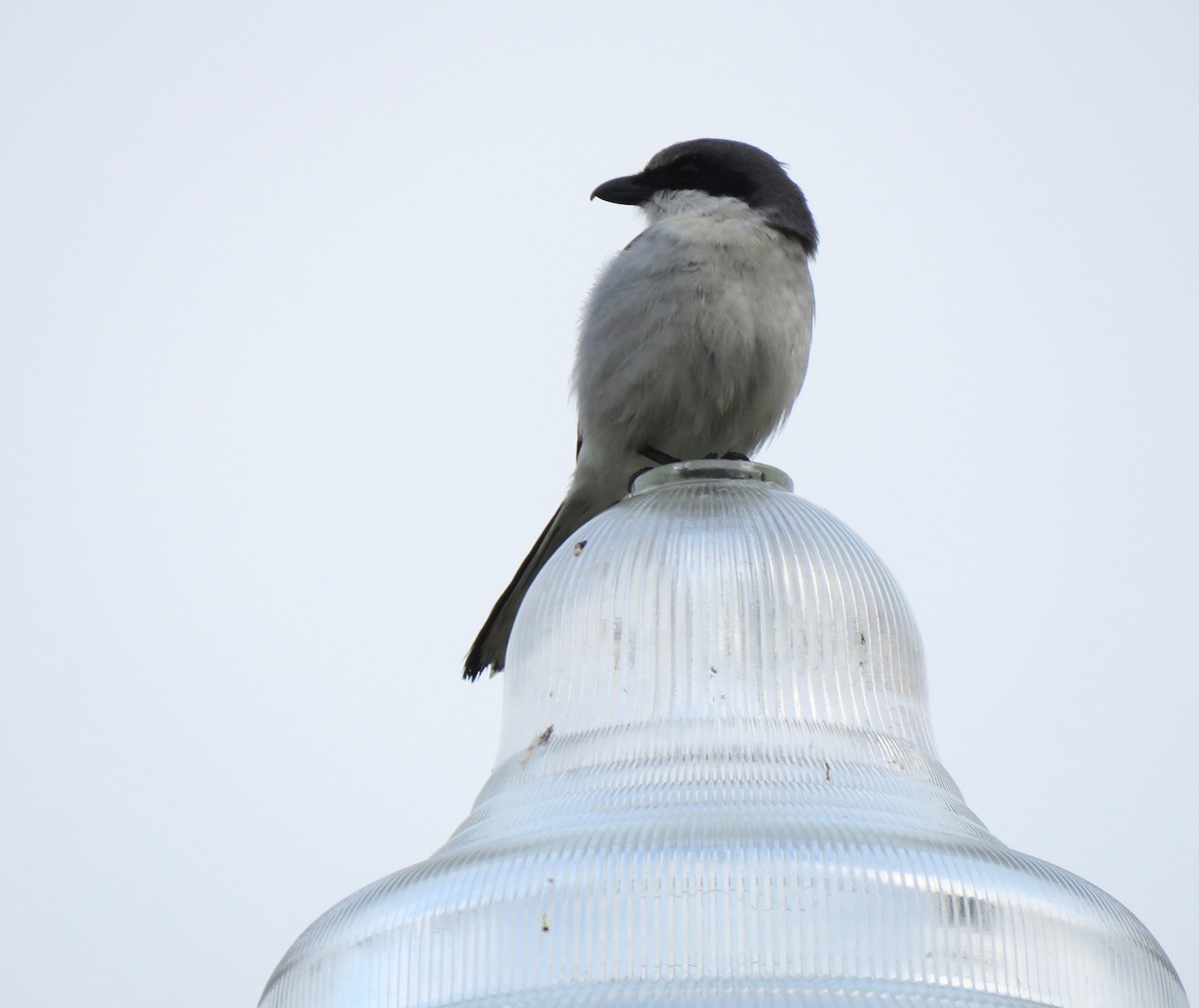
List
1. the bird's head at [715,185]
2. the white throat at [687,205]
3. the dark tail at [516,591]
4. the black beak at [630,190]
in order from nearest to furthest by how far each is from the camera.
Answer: the dark tail at [516,591] < the white throat at [687,205] < the bird's head at [715,185] < the black beak at [630,190]

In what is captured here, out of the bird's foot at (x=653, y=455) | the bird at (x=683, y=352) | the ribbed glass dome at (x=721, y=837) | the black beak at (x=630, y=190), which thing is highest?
the black beak at (x=630, y=190)

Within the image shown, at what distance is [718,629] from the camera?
2566 mm

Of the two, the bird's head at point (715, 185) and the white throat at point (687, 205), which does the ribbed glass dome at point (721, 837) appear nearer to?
the white throat at point (687, 205)

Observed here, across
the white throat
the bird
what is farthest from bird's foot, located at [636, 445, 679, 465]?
the white throat

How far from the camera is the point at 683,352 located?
4727mm

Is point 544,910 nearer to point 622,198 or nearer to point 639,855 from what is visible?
point 639,855

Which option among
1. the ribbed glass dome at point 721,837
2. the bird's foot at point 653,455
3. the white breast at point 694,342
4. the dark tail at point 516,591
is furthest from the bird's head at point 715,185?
the ribbed glass dome at point 721,837

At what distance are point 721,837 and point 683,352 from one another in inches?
110

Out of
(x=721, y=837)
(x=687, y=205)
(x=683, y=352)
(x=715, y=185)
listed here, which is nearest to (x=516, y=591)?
(x=683, y=352)

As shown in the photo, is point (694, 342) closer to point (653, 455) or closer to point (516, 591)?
point (653, 455)

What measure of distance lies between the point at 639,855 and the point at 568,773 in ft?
1.34

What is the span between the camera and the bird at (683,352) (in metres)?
4.76

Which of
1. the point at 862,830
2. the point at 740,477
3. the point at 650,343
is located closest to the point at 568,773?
the point at 862,830

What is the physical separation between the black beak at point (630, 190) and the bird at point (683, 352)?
1.05 feet
